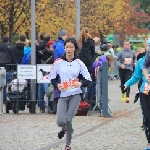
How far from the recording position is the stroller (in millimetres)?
17641

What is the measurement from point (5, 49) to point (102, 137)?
7392 millimetres

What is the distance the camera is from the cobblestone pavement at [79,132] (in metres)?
12.0

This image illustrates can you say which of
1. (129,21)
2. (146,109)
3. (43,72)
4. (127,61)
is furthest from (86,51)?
(129,21)

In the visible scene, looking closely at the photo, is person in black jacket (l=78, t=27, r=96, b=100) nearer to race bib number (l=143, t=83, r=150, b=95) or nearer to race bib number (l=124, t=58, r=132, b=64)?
race bib number (l=124, t=58, r=132, b=64)

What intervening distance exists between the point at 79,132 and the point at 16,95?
4169 millimetres

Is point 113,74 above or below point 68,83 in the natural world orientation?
below

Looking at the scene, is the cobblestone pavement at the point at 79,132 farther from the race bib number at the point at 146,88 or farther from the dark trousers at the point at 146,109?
the race bib number at the point at 146,88

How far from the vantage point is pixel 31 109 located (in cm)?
→ 1800

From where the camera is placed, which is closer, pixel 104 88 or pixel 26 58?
pixel 104 88

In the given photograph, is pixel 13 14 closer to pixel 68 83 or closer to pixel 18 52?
pixel 18 52

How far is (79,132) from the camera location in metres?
13.8

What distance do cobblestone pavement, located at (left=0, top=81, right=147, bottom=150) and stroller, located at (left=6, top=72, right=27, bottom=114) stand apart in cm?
23

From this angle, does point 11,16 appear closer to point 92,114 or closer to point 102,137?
point 92,114

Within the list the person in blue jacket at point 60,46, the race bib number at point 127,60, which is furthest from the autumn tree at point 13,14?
the person in blue jacket at point 60,46
